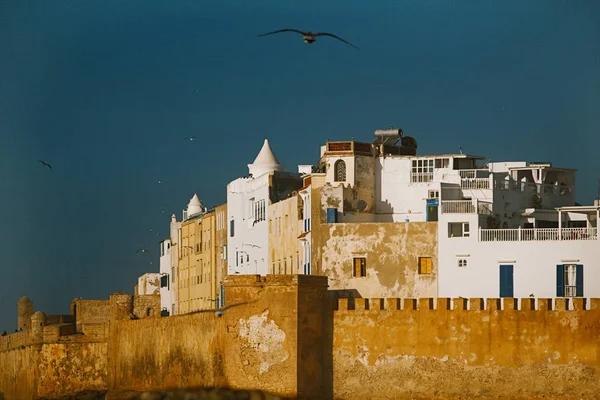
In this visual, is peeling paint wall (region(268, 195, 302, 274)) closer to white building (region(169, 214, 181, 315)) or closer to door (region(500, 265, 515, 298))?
door (region(500, 265, 515, 298))

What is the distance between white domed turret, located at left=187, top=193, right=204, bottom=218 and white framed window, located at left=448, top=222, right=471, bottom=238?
34.6 metres

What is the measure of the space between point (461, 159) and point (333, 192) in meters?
5.77

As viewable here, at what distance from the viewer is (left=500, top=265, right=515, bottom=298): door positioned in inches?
2417

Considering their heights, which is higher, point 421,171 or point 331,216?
point 421,171

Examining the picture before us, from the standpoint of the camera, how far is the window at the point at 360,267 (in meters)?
64.1

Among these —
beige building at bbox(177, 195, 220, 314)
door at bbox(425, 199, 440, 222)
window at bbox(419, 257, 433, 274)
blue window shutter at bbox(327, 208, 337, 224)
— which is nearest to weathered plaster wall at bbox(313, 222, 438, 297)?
window at bbox(419, 257, 433, 274)

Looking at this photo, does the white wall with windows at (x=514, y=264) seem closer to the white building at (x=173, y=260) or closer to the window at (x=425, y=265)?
the window at (x=425, y=265)

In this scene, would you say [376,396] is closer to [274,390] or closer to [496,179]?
[274,390]

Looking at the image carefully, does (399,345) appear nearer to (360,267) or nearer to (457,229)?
(360,267)

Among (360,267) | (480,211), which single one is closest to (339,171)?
(360,267)

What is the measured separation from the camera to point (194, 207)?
96688 millimetres

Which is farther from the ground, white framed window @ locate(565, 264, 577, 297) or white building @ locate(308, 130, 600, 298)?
white building @ locate(308, 130, 600, 298)

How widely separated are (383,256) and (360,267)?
1017 mm

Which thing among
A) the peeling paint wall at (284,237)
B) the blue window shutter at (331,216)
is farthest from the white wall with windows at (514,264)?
the peeling paint wall at (284,237)
